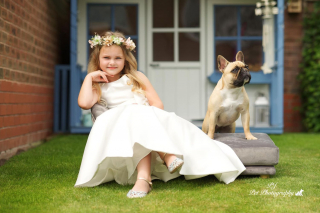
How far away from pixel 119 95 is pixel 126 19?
3.72m

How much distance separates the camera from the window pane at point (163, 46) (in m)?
6.36

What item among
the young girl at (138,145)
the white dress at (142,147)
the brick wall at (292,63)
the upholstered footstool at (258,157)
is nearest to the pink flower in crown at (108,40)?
the young girl at (138,145)

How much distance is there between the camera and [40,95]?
517 cm

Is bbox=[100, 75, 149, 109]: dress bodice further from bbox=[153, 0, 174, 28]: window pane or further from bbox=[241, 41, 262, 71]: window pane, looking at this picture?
bbox=[241, 41, 262, 71]: window pane

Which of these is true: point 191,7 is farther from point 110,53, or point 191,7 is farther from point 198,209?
point 198,209

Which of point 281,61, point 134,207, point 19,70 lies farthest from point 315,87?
point 134,207

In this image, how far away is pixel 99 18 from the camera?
20.9 ft

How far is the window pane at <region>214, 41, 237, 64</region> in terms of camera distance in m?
6.38

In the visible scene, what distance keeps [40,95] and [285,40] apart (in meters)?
4.24

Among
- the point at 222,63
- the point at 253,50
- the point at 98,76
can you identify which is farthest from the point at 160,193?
the point at 253,50

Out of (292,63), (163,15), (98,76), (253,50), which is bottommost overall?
(98,76)

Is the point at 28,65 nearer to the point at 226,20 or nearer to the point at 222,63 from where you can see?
the point at 222,63

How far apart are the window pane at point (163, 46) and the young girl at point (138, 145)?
11.5 feet

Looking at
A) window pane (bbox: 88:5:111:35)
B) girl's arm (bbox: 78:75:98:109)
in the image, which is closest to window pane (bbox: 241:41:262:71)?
window pane (bbox: 88:5:111:35)
